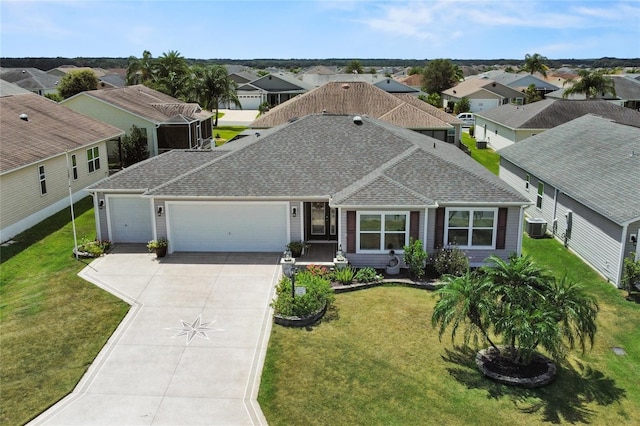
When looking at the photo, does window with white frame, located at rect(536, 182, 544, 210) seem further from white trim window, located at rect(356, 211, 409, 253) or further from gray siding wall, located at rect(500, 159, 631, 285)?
white trim window, located at rect(356, 211, 409, 253)

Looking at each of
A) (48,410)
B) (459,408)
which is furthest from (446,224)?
(48,410)

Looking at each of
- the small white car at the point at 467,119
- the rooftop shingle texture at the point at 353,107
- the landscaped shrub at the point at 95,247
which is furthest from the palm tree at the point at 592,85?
the landscaped shrub at the point at 95,247

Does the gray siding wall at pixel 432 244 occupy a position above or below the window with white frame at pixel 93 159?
below

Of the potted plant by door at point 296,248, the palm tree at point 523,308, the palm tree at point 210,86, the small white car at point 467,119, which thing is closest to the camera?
the palm tree at point 523,308

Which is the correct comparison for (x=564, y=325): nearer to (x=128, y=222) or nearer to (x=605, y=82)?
(x=128, y=222)

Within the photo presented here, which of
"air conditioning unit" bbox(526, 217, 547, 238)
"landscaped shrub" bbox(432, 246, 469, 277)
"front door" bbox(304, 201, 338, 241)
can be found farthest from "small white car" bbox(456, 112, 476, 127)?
"landscaped shrub" bbox(432, 246, 469, 277)

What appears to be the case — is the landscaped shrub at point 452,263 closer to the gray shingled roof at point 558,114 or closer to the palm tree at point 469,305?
the palm tree at point 469,305

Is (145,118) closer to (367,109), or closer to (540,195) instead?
(367,109)
